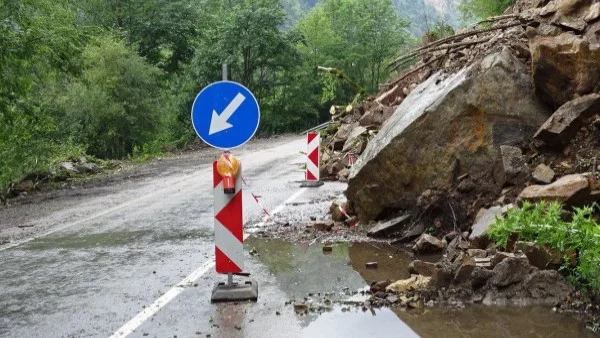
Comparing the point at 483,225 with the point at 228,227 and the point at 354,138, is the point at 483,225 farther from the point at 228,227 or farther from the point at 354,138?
the point at 354,138

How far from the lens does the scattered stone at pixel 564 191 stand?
651cm

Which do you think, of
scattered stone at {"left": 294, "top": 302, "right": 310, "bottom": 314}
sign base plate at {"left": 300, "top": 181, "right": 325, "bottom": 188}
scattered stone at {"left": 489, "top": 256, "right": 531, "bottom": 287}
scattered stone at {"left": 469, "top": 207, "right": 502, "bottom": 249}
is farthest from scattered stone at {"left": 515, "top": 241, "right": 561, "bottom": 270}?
sign base plate at {"left": 300, "top": 181, "right": 325, "bottom": 188}

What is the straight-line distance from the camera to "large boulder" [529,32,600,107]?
773 cm

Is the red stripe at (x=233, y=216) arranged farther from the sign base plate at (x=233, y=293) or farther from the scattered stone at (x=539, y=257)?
the scattered stone at (x=539, y=257)

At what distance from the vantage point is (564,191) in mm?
6613

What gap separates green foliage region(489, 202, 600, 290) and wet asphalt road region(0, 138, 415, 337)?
168 centimetres

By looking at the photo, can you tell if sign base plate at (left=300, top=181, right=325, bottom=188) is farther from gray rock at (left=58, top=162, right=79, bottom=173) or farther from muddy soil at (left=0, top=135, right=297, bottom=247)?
gray rock at (left=58, top=162, right=79, bottom=173)

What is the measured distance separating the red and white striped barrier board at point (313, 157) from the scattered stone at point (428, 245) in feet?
25.4

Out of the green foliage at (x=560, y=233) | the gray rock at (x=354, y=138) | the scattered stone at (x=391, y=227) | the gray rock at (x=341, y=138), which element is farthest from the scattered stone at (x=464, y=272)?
the gray rock at (x=341, y=138)

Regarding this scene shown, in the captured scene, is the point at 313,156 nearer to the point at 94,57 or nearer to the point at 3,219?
the point at 3,219

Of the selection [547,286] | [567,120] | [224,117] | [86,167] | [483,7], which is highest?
[483,7]

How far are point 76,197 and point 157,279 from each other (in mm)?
9554

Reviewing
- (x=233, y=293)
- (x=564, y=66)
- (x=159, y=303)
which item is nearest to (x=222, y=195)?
(x=233, y=293)

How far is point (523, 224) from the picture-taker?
6145mm
